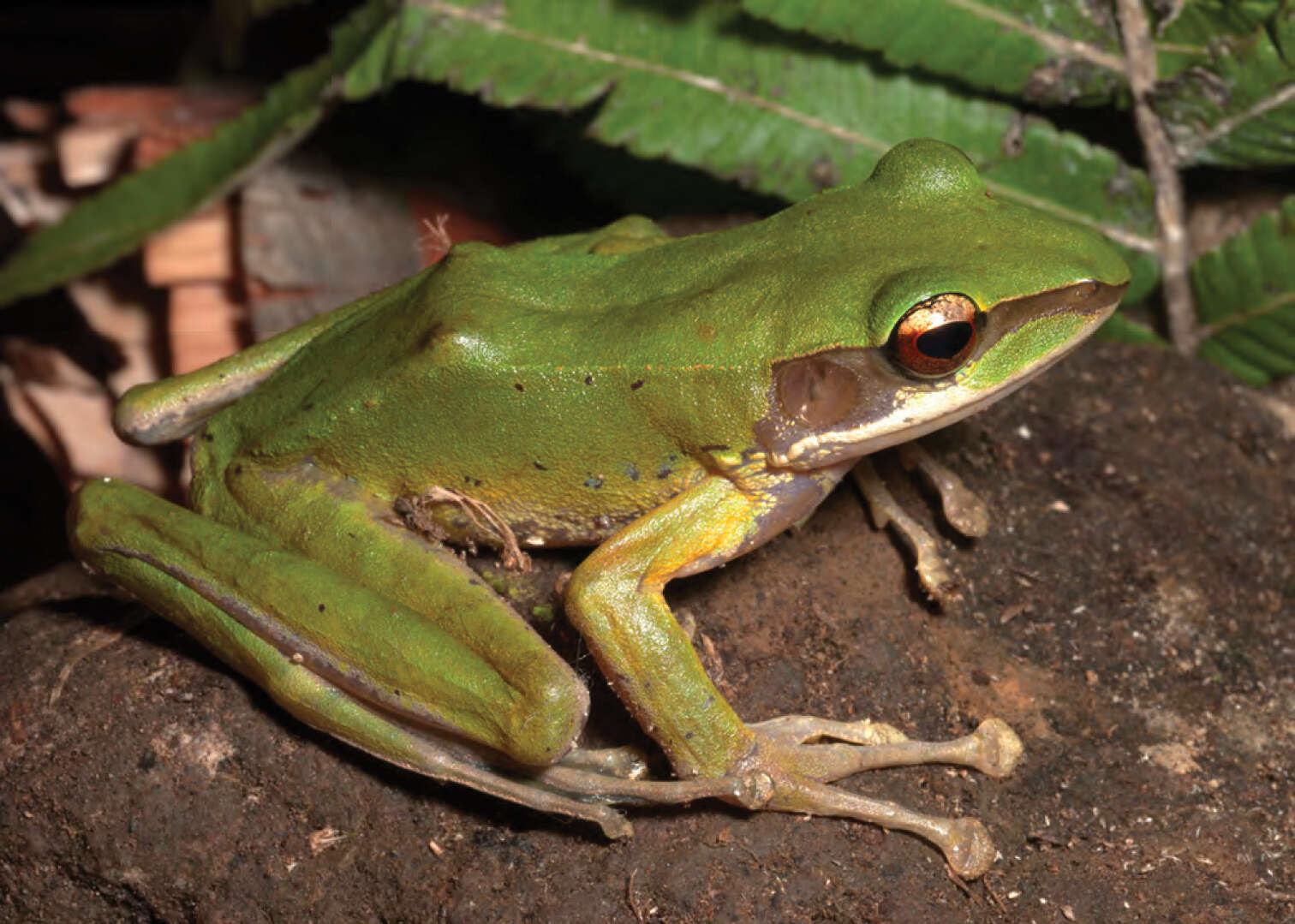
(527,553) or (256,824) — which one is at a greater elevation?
(527,553)

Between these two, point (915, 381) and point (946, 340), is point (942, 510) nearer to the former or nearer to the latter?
point (915, 381)

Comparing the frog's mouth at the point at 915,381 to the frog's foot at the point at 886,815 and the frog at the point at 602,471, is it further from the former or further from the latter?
the frog's foot at the point at 886,815

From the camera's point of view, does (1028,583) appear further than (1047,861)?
Yes

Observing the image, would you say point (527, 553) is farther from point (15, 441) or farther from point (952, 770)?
point (15, 441)

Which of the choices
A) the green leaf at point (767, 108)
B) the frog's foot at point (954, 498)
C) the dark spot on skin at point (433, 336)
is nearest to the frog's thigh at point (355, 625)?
the dark spot on skin at point (433, 336)

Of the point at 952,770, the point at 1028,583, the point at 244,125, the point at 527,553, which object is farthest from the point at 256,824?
the point at 244,125

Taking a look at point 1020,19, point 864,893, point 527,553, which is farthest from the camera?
point 1020,19

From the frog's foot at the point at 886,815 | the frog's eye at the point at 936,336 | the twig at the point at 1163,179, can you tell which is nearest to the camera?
the frog's eye at the point at 936,336

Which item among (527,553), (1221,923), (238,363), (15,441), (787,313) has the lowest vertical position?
(15,441)
